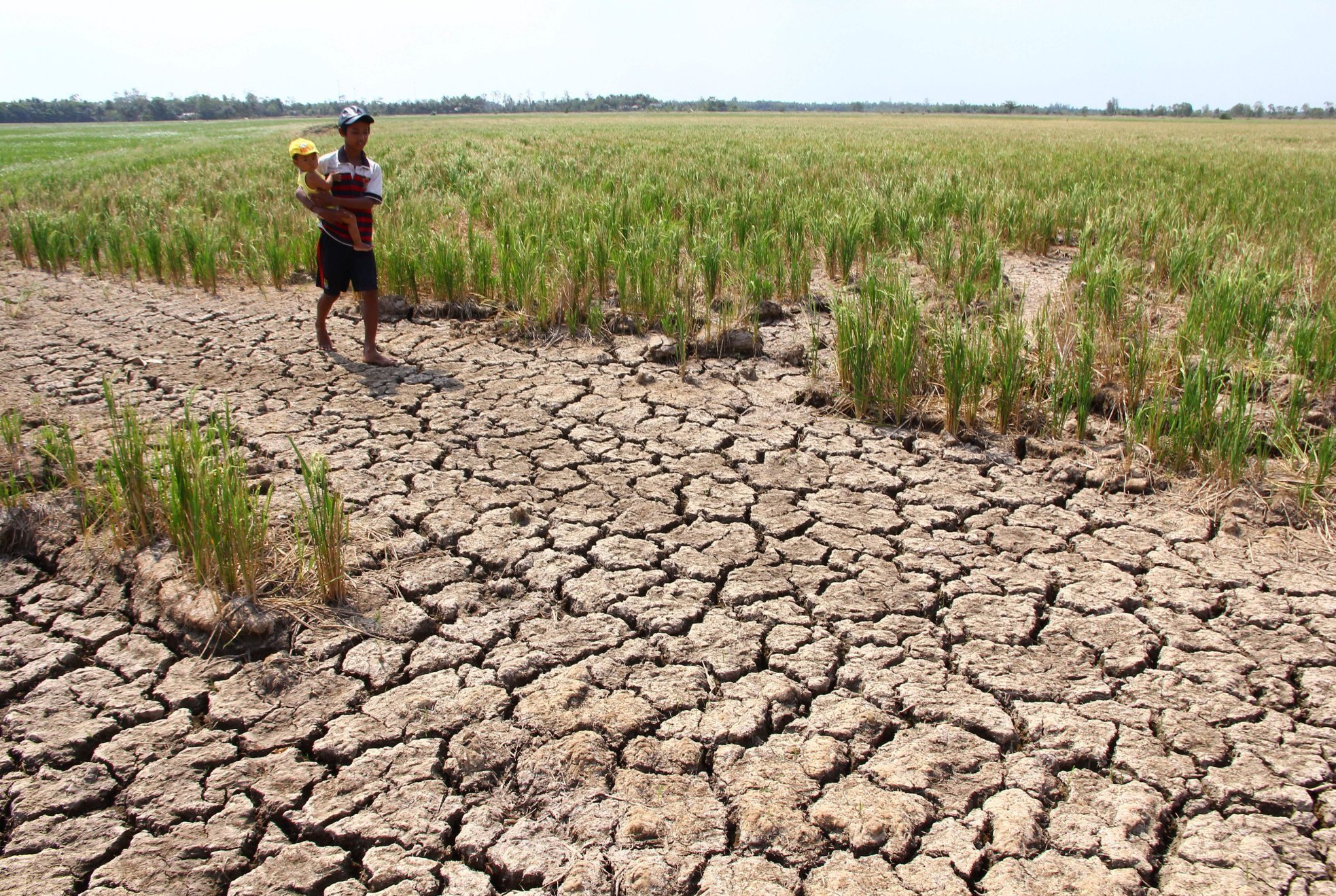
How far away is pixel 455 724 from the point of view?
235 centimetres

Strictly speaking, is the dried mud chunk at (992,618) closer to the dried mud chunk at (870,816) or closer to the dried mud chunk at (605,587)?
the dried mud chunk at (870,816)

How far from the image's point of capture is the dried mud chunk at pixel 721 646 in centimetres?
259

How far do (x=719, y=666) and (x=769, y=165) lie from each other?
11.8 metres

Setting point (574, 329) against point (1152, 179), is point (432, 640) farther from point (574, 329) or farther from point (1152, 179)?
point (1152, 179)

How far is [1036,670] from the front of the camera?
8.39 ft

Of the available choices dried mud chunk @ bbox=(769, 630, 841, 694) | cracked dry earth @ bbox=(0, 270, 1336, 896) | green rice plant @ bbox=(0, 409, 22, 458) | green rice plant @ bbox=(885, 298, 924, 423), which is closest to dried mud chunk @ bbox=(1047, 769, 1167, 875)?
cracked dry earth @ bbox=(0, 270, 1336, 896)

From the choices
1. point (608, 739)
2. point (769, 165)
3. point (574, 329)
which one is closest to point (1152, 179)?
point (769, 165)

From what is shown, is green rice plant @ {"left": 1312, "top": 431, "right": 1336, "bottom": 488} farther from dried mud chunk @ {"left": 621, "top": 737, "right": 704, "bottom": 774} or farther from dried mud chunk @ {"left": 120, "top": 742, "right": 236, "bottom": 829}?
dried mud chunk @ {"left": 120, "top": 742, "right": 236, "bottom": 829}

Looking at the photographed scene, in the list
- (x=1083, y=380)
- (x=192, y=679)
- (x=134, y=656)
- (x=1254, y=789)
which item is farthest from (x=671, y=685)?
(x=1083, y=380)

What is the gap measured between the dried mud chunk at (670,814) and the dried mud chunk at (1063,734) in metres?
0.88

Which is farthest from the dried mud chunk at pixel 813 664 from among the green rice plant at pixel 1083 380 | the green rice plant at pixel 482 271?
the green rice plant at pixel 482 271

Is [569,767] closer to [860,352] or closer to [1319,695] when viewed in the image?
[1319,695]

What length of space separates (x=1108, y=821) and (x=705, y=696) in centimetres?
104

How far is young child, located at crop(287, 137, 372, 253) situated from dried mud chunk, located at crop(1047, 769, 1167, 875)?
4.37m
